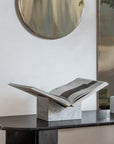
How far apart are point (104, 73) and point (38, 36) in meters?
0.46

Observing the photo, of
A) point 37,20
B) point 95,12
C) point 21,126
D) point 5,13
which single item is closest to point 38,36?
point 37,20

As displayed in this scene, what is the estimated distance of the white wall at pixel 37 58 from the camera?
1639 mm

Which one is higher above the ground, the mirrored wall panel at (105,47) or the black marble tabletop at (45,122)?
the mirrored wall panel at (105,47)

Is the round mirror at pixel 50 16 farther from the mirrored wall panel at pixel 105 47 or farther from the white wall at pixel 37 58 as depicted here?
the mirrored wall panel at pixel 105 47

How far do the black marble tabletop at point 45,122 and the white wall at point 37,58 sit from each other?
0.45 feet

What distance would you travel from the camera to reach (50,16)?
172 cm

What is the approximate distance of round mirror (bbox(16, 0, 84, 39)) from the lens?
1.67 m

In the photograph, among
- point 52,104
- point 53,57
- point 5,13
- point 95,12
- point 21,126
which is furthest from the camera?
point 95,12

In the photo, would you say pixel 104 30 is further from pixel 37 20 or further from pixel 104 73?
pixel 37 20

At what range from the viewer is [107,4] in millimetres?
1917

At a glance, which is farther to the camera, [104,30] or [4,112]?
[104,30]

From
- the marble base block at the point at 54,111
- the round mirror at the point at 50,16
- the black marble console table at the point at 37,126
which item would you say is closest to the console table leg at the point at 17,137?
the black marble console table at the point at 37,126

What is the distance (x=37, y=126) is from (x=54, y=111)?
15cm

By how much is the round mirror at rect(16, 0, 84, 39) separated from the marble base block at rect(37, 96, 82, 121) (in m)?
0.39
